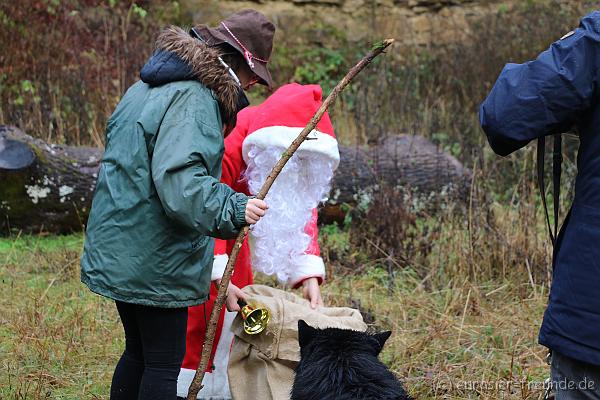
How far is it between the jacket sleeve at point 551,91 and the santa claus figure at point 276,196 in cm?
106

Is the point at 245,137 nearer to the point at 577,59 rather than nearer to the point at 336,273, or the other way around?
the point at 577,59

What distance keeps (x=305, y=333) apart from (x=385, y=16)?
412 inches

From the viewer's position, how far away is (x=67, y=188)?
637 cm

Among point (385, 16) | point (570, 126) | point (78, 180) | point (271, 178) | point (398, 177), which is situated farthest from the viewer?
point (385, 16)

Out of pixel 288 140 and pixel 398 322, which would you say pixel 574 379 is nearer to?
pixel 288 140

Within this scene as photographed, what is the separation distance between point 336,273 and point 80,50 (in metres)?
5.03

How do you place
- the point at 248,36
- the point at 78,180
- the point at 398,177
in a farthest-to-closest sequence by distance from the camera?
the point at 398,177
the point at 78,180
the point at 248,36

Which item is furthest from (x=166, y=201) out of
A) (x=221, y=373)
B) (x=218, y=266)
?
(x=221, y=373)

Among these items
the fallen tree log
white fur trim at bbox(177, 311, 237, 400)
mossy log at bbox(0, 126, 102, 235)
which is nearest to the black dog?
white fur trim at bbox(177, 311, 237, 400)

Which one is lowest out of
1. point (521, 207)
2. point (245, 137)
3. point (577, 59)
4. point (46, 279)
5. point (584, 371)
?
point (46, 279)

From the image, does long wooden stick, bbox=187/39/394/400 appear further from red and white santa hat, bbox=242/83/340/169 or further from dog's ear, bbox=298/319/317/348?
red and white santa hat, bbox=242/83/340/169

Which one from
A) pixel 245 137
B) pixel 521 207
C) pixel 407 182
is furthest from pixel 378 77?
pixel 245 137

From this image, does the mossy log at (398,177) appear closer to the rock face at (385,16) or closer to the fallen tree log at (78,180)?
the fallen tree log at (78,180)

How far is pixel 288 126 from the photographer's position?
329cm
